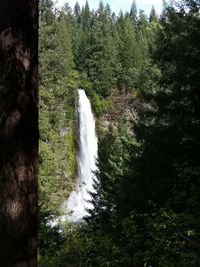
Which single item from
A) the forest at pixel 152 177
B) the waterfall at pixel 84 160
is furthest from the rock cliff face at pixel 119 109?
the forest at pixel 152 177

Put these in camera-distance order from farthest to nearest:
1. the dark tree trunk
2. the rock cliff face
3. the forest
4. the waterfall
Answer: the rock cliff face → the waterfall → the forest → the dark tree trunk

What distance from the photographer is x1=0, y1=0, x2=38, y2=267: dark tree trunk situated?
95.7 inches

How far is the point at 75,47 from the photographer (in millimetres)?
79500

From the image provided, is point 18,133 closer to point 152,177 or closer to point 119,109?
point 152,177

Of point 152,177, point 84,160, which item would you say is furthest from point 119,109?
point 152,177

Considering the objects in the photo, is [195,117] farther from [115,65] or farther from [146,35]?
[146,35]

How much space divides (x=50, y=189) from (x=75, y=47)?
171 feet

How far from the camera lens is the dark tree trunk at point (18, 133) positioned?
2.43 m

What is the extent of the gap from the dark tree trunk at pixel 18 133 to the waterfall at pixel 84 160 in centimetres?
4313

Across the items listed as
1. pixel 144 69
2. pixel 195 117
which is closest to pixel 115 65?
pixel 144 69

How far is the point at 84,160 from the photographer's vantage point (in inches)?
2088

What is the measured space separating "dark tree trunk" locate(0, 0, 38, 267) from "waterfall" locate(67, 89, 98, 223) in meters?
43.1

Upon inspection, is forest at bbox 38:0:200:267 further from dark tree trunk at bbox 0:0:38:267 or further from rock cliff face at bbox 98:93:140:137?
rock cliff face at bbox 98:93:140:137

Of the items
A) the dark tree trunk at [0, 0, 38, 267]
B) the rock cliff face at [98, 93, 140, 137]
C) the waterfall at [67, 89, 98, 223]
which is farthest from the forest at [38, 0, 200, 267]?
the rock cliff face at [98, 93, 140, 137]
